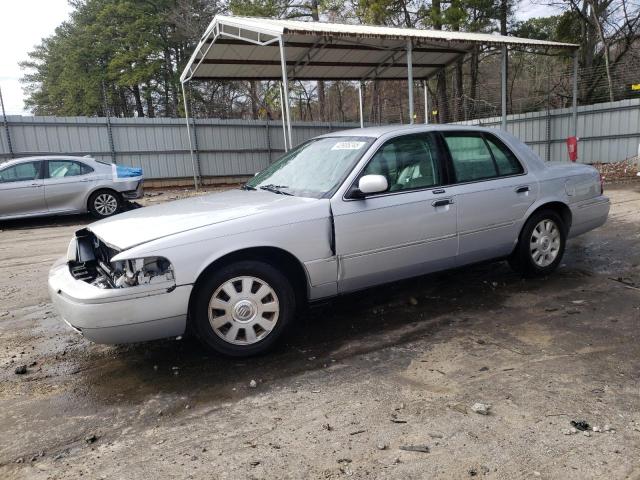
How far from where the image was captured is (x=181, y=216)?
3.62m

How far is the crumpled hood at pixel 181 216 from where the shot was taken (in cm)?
331

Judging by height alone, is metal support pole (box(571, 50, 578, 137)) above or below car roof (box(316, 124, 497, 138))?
above

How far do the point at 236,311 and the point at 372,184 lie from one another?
1.34 meters

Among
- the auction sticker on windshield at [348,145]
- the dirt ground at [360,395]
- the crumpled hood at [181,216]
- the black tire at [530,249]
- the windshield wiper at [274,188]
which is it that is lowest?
the dirt ground at [360,395]

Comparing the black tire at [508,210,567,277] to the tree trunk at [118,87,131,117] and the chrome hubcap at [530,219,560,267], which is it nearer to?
the chrome hubcap at [530,219,560,267]

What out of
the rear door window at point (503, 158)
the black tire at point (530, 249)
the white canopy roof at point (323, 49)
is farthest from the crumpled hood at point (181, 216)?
the white canopy roof at point (323, 49)

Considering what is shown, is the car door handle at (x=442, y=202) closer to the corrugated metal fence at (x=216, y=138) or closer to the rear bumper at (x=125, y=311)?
the rear bumper at (x=125, y=311)

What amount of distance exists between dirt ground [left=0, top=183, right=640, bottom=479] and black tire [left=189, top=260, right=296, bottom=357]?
0.45 feet

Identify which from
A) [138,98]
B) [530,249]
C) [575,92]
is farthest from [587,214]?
[138,98]

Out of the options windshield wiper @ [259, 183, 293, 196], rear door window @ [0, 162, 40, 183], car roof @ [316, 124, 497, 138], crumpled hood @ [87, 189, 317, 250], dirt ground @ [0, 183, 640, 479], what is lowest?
dirt ground @ [0, 183, 640, 479]

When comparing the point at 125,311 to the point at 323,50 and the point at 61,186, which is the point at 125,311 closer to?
the point at 61,186

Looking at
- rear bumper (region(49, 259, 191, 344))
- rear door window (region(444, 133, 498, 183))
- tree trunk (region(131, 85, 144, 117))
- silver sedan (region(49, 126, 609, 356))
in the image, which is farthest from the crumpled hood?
tree trunk (region(131, 85, 144, 117))

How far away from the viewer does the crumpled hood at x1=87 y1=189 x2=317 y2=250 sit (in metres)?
3.31

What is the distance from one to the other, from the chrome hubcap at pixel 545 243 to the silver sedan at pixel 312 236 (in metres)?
0.02
